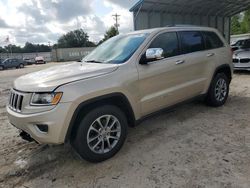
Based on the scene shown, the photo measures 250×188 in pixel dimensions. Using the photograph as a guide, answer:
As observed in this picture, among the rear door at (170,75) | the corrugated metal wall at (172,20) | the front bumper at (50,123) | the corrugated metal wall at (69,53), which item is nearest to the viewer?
the front bumper at (50,123)

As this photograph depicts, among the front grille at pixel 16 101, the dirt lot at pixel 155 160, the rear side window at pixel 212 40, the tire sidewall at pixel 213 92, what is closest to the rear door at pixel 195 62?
the rear side window at pixel 212 40

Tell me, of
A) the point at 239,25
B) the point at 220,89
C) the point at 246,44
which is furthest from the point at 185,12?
the point at 239,25

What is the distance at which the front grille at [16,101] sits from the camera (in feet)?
9.96

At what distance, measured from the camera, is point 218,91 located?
17.7 ft

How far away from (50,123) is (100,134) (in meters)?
0.76

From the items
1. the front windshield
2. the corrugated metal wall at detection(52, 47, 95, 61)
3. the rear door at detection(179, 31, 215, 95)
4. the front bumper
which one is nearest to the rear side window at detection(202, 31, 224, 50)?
the rear door at detection(179, 31, 215, 95)

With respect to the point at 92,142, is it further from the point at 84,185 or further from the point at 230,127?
the point at 230,127

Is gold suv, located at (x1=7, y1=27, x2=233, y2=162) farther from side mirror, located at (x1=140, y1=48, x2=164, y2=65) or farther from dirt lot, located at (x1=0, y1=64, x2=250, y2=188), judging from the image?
dirt lot, located at (x1=0, y1=64, x2=250, y2=188)

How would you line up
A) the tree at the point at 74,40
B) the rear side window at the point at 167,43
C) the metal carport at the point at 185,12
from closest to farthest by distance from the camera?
the rear side window at the point at 167,43
the metal carport at the point at 185,12
the tree at the point at 74,40

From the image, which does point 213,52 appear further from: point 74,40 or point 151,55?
point 74,40

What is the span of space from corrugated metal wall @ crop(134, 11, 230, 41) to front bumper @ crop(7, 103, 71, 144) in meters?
12.1

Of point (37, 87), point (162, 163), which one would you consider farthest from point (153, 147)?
point (37, 87)

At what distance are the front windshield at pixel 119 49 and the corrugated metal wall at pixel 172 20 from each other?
10152 millimetres

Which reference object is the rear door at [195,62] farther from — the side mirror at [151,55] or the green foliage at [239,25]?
the green foliage at [239,25]
